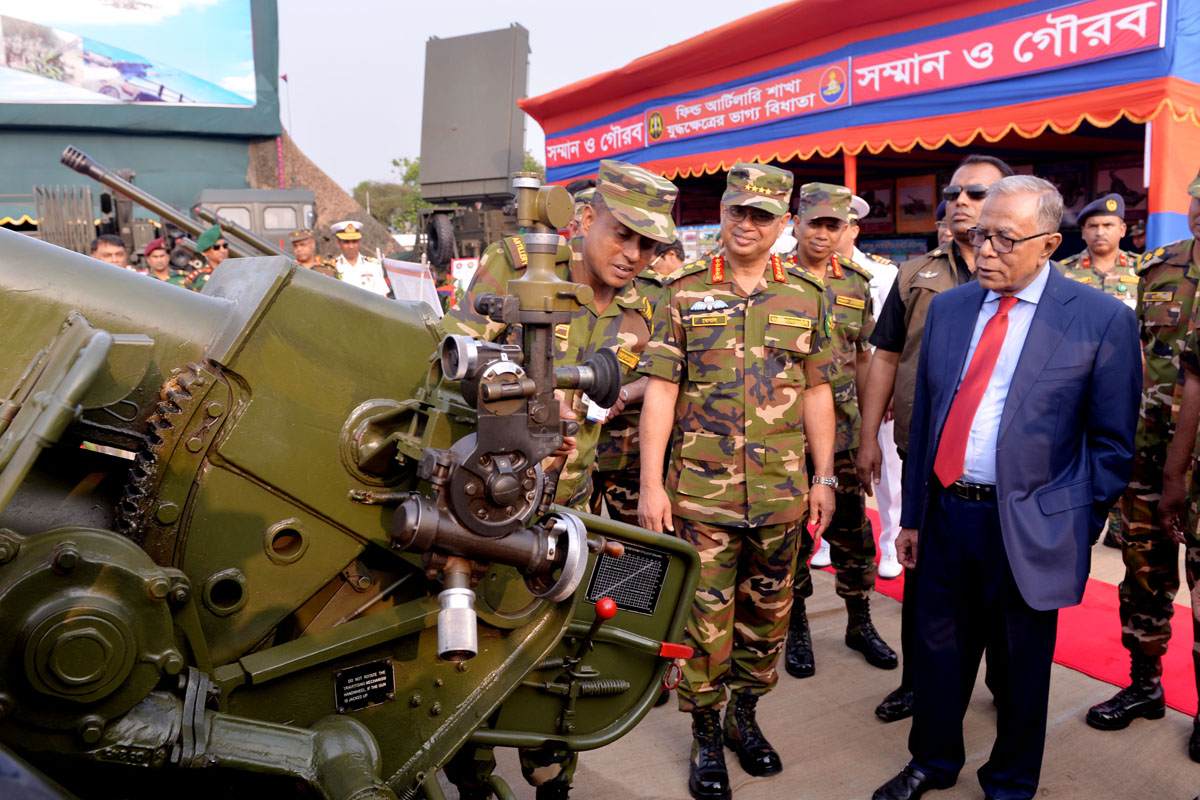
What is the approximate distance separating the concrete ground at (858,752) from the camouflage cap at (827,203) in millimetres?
2121

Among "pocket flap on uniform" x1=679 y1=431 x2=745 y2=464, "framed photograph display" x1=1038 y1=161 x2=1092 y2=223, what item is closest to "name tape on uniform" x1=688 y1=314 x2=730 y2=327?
"pocket flap on uniform" x1=679 y1=431 x2=745 y2=464

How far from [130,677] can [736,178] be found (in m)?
2.34

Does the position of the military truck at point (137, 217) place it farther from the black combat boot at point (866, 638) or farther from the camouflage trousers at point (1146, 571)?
the camouflage trousers at point (1146, 571)

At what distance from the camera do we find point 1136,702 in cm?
353

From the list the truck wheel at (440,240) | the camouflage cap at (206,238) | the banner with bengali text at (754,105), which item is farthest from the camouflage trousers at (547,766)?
the truck wheel at (440,240)

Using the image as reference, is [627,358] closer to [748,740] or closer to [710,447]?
[710,447]

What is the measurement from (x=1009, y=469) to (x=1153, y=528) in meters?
1.27

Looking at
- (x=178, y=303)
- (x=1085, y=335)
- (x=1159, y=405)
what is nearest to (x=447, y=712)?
(x=178, y=303)

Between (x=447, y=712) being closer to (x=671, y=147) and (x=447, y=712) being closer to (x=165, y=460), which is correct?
(x=165, y=460)

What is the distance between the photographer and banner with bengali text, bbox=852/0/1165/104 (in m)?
6.42

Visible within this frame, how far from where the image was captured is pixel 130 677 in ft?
5.51

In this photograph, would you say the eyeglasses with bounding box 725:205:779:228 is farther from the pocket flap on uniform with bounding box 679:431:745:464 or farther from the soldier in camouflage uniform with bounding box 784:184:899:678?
the soldier in camouflage uniform with bounding box 784:184:899:678

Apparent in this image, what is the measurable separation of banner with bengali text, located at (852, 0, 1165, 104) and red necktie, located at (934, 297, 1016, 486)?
471 centimetres

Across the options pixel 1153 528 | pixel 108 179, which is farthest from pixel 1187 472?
pixel 108 179
